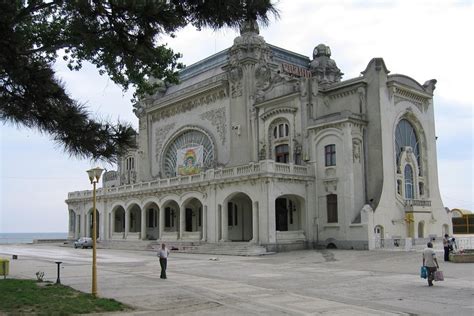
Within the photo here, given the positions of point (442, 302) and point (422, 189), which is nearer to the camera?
point (442, 302)

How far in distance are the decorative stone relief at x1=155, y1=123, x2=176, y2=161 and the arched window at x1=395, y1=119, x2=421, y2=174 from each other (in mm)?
24618

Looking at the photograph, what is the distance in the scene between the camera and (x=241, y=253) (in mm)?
38188

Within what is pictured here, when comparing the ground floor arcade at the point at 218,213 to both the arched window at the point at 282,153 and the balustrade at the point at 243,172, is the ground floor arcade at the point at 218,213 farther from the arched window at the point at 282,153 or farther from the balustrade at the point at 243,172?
the arched window at the point at 282,153

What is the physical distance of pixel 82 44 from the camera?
1167 centimetres

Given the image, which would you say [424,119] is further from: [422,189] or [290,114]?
[290,114]

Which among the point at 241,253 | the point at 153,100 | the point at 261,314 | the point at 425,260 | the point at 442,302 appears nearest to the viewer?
the point at 261,314

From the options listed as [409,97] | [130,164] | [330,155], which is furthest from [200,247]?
[130,164]

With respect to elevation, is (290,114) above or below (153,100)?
below

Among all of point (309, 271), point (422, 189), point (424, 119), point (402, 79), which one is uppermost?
point (402, 79)

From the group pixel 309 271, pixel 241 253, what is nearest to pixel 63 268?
pixel 309 271

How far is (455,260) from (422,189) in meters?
18.2

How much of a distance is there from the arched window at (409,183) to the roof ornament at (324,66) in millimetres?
12789

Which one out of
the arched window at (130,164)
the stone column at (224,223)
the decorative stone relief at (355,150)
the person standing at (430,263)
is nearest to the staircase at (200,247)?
the stone column at (224,223)

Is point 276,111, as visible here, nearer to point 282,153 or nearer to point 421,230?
point 282,153
